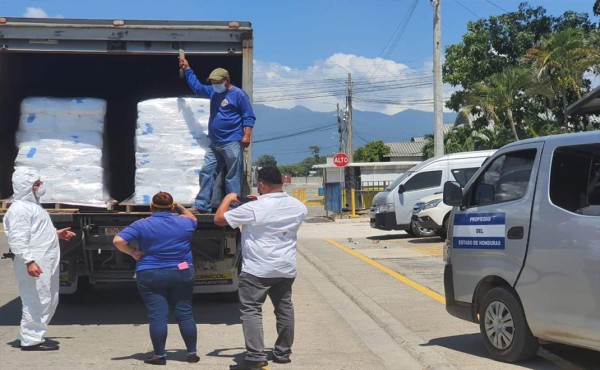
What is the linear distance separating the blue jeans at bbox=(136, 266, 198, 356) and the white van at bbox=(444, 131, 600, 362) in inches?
97.3

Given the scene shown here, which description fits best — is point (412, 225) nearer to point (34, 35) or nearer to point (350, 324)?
point (350, 324)

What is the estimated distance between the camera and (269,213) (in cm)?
620

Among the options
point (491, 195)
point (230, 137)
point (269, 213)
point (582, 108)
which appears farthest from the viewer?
point (582, 108)

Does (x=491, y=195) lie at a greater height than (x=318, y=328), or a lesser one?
greater

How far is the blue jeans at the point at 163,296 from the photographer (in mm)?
6410

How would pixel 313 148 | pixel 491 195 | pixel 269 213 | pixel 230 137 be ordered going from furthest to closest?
pixel 313 148, pixel 230 137, pixel 491 195, pixel 269 213

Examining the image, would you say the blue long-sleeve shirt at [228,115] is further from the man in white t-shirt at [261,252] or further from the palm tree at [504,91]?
the palm tree at [504,91]

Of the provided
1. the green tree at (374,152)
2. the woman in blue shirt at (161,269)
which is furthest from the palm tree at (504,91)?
the green tree at (374,152)

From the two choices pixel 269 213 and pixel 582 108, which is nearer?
pixel 269 213

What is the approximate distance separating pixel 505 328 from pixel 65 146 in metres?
5.21

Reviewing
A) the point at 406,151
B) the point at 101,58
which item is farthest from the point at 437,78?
the point at 406,151

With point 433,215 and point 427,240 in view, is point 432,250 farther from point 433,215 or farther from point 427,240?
point 427,240

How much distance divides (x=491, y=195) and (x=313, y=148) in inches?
5392

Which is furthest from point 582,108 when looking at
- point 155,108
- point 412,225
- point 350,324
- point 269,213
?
point 269,213
